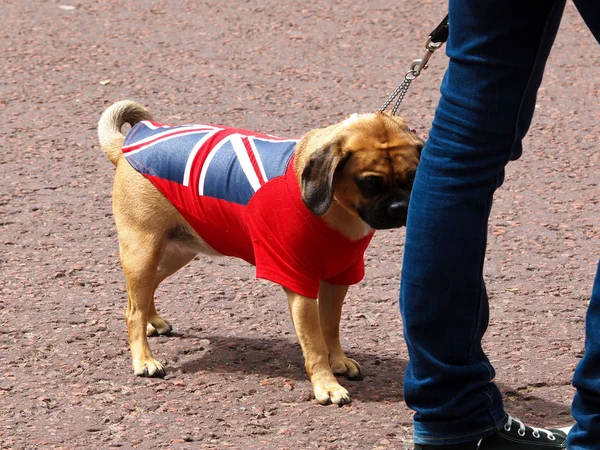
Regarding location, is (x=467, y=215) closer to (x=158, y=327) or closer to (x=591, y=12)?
(x=591, y=12)

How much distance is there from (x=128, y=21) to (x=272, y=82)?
194 cm

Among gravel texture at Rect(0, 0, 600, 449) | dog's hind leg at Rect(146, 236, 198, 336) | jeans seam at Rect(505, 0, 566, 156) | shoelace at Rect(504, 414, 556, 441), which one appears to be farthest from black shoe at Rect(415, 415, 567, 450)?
dog's hind leg at Rect(146, 236, 198, 336)

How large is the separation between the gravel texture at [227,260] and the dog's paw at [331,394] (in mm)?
33

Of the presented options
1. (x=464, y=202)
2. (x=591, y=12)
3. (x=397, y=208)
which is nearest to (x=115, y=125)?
(x=397, y=208)

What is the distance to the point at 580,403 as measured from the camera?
2.61m

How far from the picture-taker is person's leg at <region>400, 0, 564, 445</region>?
8.26ft

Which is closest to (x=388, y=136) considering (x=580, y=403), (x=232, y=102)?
(x=580, y=403)

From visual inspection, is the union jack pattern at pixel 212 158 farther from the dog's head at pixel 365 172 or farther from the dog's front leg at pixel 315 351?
the dog's front leg at pixel 315 351

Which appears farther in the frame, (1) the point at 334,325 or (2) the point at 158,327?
(2) the point at 158,327

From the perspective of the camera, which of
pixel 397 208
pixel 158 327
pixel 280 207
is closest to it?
pixel 397 208

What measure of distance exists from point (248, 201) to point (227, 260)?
127cm

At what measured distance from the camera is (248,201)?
12.0 ft

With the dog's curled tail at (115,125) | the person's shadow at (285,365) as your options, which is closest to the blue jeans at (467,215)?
the person's shadow at (285,365)

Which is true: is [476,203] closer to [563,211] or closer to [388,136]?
[388,136]
